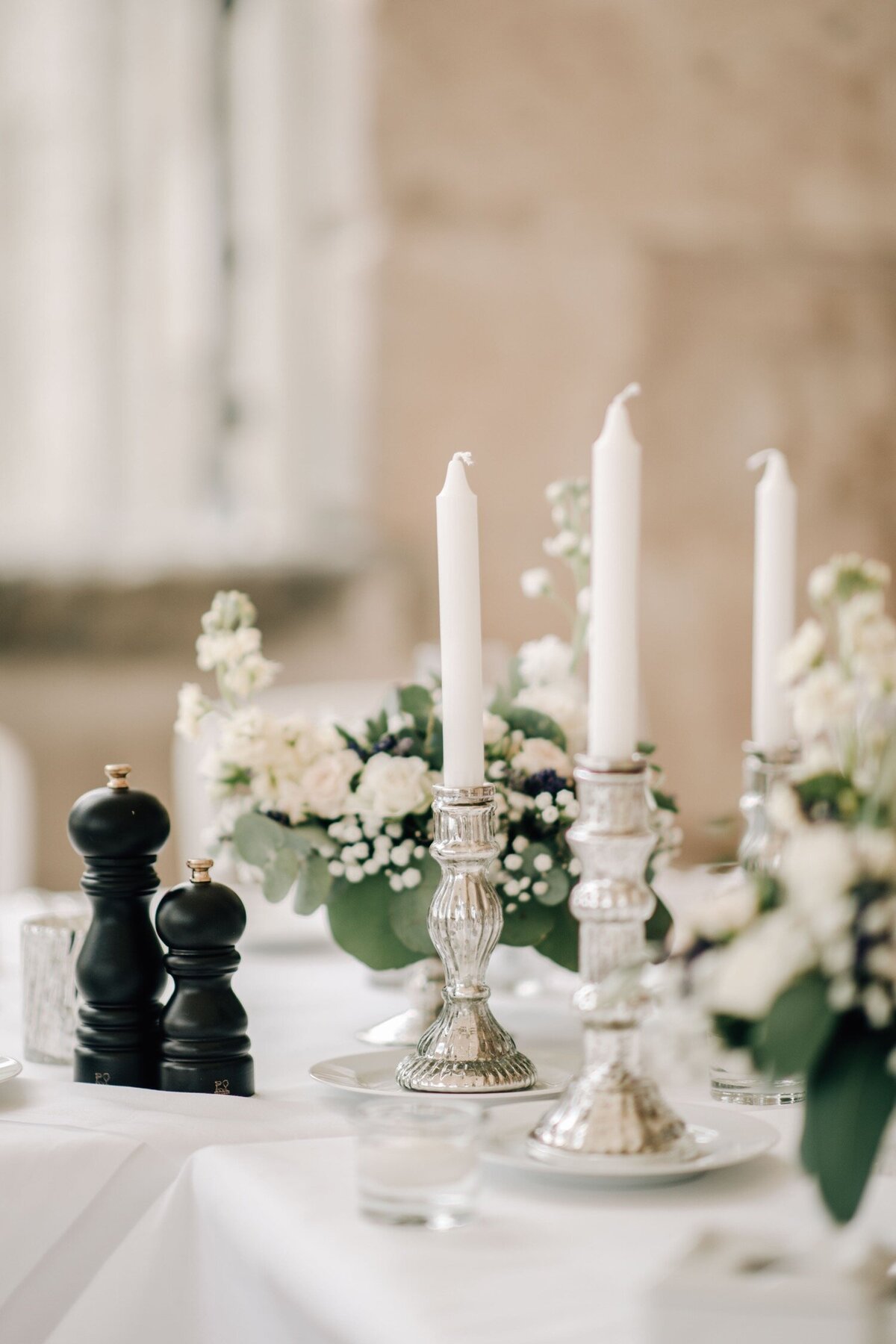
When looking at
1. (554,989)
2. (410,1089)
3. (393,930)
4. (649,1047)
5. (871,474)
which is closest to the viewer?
(649,1047)

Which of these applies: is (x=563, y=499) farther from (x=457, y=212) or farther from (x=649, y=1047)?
(x=457, y=212)

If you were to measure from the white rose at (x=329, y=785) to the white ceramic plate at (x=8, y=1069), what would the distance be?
0.80 feet

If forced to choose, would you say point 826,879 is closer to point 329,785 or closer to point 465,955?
point 465,955

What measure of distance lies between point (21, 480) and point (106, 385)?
0.25m

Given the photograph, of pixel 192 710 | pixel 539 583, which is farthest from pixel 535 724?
pixel 192 710

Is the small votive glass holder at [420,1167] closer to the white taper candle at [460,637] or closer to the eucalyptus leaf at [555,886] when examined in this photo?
the white taper candle at [460,637]

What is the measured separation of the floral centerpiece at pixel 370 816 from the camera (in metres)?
0.95

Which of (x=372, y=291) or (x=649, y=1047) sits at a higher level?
(x=372, y=291)

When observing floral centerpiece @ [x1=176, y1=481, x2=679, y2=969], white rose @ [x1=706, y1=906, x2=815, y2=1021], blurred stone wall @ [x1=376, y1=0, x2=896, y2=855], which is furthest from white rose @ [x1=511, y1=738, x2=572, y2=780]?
blurred stone wall @ [x1=376, y1=0, x2=896, y2=855]

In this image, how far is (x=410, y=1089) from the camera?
810 mm

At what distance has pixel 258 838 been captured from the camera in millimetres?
969

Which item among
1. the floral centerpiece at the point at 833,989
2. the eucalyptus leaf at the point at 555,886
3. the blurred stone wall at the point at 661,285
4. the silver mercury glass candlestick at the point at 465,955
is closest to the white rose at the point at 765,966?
the floral centerpiece at the point at 833,989

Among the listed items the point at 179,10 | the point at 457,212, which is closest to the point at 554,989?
the point at 457,212

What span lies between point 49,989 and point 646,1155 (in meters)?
0.44
